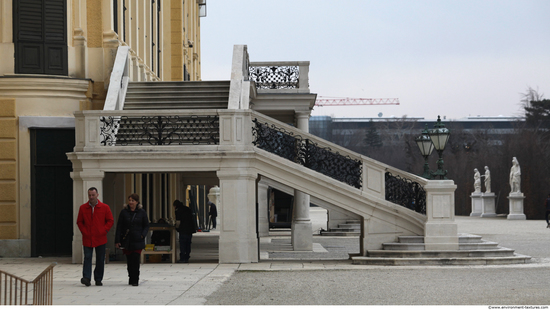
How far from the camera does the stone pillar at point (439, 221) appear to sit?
17312 mm

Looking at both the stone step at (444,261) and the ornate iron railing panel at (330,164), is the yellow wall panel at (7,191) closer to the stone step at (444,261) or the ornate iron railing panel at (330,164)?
the ornate iron railing panel at (330,164)

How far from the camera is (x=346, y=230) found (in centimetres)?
3625

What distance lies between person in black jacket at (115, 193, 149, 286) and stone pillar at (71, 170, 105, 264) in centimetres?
399

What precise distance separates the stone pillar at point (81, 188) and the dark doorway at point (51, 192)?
1.60 metres

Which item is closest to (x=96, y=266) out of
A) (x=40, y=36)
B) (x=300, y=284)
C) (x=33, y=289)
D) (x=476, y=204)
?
(x=300, y=284)

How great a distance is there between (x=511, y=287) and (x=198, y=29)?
134 ft

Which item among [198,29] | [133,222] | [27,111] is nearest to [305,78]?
[27,111]

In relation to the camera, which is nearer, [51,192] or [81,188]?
[81,188]

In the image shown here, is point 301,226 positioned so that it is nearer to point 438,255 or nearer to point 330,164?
point 330,164

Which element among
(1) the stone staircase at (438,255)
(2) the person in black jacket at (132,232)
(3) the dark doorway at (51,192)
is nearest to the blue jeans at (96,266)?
(2) the person in black jacket at (132,232)

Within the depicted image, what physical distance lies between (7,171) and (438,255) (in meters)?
9.79

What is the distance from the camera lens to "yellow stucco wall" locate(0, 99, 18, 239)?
61.9ft

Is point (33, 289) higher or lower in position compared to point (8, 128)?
lower

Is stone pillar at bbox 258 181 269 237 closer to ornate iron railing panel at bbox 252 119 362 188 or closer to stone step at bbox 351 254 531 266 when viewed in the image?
ornate iron railing panel at bbox 252 119 362 188
